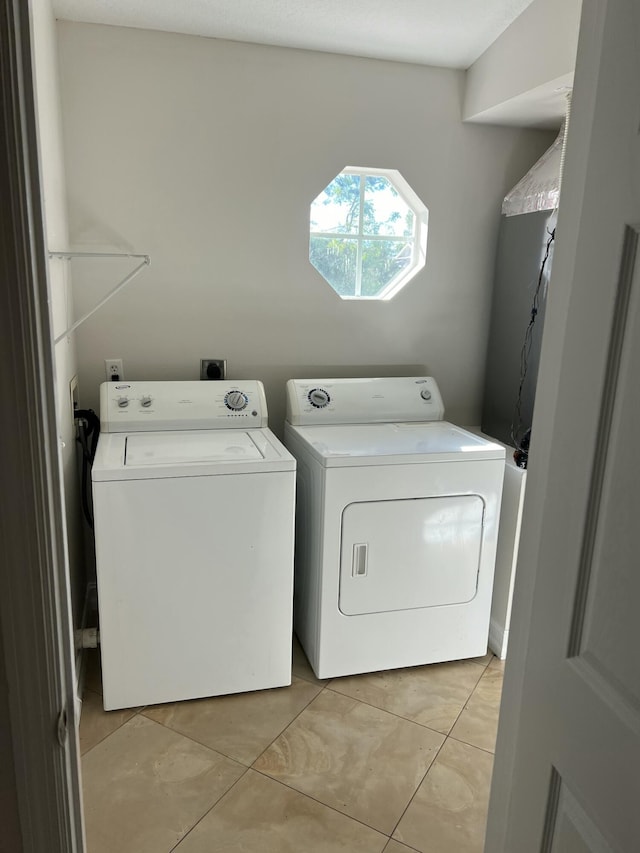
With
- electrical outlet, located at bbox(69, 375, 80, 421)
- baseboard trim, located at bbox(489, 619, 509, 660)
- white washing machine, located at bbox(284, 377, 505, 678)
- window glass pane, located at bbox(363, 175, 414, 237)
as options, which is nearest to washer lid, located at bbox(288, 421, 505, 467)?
white washing machine, located at bbox(284, 377, 505, 678)

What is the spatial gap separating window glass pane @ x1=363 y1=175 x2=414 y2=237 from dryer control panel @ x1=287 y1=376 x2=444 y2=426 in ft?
3.07

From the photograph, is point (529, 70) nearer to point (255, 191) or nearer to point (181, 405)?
point (255, 191)

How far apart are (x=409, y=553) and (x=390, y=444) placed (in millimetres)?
405

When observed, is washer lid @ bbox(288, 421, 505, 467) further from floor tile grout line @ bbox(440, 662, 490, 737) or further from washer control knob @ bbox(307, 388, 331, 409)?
floor tile grout line @ bbox(440, 662, 490, 737)

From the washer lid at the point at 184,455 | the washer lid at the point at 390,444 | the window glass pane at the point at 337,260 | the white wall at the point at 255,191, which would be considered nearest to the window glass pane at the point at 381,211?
the window glass pane at the point at 337,260

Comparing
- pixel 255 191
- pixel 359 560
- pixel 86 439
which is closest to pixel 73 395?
pixel 86 439

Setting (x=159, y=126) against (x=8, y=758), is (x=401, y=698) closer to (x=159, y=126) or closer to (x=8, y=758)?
(x=8, y=758)

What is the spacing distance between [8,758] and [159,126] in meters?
2.33

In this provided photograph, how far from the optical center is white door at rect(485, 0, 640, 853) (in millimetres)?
716

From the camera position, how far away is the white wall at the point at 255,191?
2.43 metres

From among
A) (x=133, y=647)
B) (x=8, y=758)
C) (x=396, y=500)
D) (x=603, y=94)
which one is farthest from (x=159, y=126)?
(x=8, y=758)

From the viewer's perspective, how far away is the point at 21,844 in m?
0.80

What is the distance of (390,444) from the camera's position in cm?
236

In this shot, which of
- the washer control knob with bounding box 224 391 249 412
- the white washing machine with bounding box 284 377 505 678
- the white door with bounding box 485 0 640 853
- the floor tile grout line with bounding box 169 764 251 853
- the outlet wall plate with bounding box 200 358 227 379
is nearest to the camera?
the white door with bounding box 485 0 640 853
